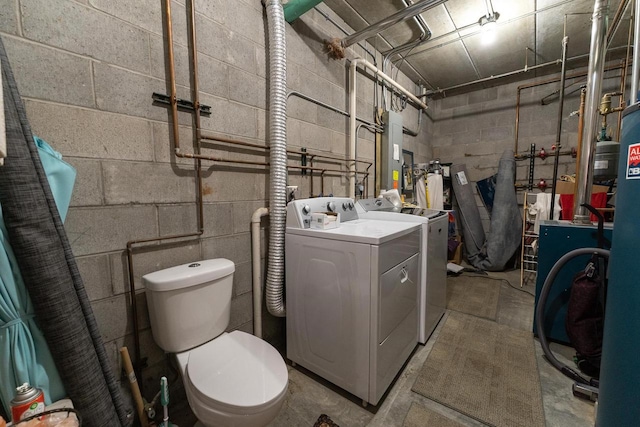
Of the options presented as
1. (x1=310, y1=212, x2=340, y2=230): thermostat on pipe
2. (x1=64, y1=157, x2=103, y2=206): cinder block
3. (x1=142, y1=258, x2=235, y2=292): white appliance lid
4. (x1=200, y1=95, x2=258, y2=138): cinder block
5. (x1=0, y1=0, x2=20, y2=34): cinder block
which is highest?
(x1=0, y1=0, x2=20, y2=34): cinder block

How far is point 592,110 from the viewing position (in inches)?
70.9

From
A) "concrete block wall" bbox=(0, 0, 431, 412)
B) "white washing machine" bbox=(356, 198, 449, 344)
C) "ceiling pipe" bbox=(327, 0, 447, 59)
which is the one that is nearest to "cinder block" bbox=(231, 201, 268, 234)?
"concrete block wall" bbox=(0, 0, 431, 412)

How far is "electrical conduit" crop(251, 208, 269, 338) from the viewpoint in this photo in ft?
5.35

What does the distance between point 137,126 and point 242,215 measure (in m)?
0.69

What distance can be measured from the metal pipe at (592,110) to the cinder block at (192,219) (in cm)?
239

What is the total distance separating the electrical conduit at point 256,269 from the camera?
64.2 inches

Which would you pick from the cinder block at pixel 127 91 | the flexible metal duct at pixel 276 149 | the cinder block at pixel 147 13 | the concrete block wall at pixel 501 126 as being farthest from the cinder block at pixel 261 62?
the concrete block wall at pixel 501 126

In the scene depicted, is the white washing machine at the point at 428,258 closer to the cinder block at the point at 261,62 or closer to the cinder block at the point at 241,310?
the cinder block at the point at 241,310

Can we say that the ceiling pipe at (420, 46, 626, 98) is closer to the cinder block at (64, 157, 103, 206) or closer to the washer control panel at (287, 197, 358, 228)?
the washer control panel at (287, 197, 358, 228)

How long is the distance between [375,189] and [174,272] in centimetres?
222

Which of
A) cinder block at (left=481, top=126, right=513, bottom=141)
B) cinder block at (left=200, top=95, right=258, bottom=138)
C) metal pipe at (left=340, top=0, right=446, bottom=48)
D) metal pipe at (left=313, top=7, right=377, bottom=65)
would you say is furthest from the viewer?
cinder block at (left=481, top=126, right=513, bottom=141)

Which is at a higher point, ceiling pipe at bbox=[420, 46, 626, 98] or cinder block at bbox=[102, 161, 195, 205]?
ceiling pipe at bbox=[420, 46, 626, 98]

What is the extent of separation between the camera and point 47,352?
848 mm

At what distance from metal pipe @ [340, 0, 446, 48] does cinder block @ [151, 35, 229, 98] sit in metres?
1.20
